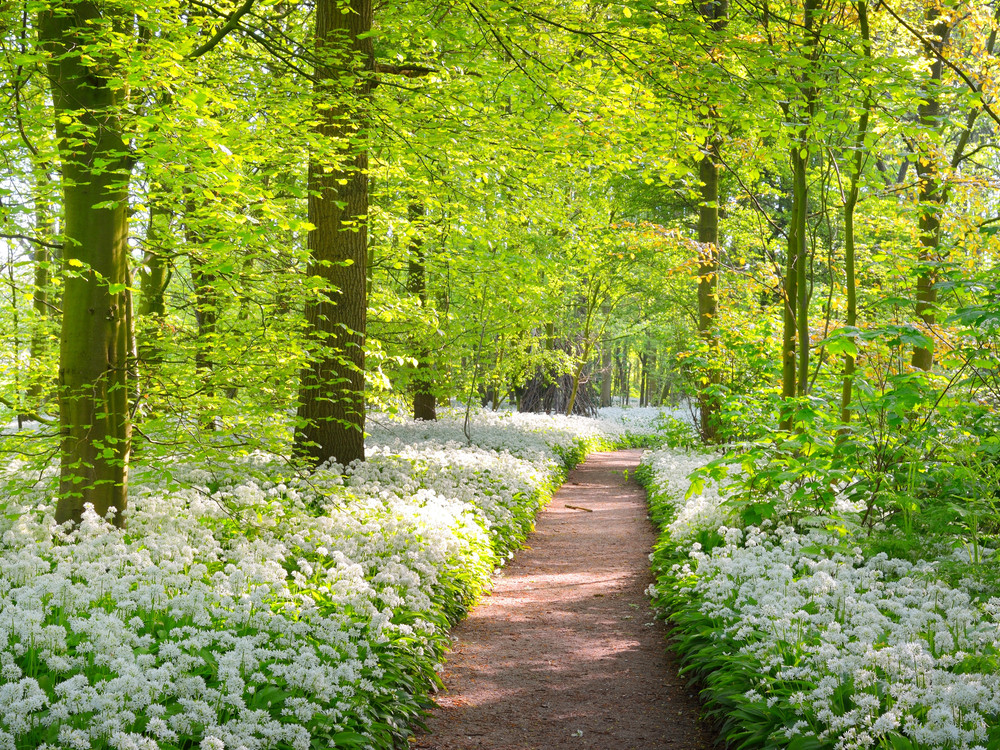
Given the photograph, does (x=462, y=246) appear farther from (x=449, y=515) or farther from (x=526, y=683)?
(x=526, y=683)

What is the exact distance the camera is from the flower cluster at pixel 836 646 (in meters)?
3.47

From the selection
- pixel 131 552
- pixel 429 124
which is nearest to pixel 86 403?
pixel 131 552

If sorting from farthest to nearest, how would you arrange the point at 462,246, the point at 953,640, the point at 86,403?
the point at 462,246 < the point at 86,403 < the point at 953,640

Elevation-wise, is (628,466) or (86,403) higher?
(86,403)

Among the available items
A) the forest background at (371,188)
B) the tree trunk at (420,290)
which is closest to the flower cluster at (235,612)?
the forest background at (371,188)

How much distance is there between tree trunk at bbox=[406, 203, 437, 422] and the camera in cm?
1243

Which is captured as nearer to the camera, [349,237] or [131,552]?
[131,552]

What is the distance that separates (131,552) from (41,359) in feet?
11.7

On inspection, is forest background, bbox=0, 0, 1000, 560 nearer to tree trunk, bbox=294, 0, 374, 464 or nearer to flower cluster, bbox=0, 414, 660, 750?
tree trunk, bbox=294, 0, 374, 464

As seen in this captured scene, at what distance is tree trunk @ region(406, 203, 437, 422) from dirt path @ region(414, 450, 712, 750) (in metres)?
5.76

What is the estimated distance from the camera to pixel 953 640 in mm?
4172

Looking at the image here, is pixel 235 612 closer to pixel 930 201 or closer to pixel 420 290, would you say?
pixel 930 201

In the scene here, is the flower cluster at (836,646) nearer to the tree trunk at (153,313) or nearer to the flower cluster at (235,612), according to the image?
the flower cluster at (235,612)

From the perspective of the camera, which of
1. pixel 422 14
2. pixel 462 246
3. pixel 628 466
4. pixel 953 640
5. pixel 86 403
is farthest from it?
pixel 628 466
